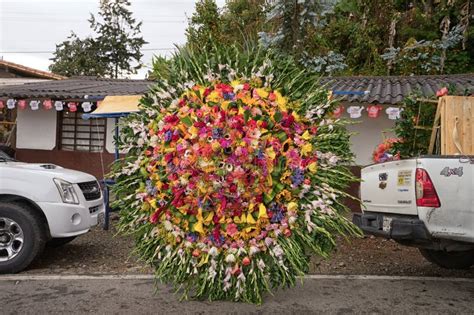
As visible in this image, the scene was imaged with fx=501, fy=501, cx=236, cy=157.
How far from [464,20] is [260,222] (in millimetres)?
14553

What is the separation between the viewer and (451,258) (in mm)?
6086

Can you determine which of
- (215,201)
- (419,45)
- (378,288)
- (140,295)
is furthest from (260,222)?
(419,45)

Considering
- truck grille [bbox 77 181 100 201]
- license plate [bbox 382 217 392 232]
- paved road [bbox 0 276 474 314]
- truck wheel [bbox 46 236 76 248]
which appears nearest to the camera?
paved road [bbox 0 276 474 314]

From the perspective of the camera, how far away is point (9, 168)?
583 centimetres

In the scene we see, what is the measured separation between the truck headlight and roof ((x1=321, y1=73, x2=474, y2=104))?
556 centimetres

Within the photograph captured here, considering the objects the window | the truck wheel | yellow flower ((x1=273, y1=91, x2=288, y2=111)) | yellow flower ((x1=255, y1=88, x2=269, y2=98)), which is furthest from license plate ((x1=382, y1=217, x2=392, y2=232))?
the window

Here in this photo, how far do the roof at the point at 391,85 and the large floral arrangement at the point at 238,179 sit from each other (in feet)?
18.3

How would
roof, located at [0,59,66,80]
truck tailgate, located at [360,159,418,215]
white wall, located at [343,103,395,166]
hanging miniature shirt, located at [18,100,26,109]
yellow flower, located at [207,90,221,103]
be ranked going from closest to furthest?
yellow flower, located at [207,90,221,103] → truck tailgate, located at [360,159,418,215] → white wall, located at [343,103,395,166] → hanging miniature shirt, located at [18,100,26,109] → roof, located at [0,59,66,80]

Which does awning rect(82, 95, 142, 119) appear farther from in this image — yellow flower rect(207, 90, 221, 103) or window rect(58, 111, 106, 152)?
window rect(58, 111, 106, 152)

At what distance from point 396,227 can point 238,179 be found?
5.47ft

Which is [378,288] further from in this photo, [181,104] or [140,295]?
[181,104]

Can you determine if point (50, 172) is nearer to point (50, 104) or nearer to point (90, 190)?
point (90, 190)

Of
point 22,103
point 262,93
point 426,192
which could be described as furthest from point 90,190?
point 22,103

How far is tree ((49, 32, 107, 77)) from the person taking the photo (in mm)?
33906
